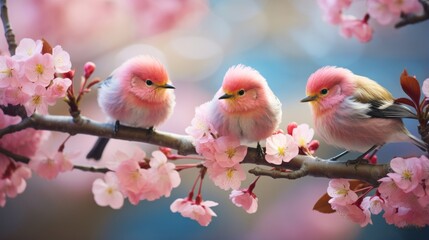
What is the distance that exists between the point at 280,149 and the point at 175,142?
219mm

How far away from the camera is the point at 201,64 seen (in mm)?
1294

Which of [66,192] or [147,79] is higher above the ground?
[147,79]

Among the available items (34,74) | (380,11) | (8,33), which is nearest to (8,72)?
(34,74)

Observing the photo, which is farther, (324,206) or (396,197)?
(324,206)

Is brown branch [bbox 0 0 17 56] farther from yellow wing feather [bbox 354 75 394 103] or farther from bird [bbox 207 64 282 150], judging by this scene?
yellow wing feather [bbox 354 75 394 103]

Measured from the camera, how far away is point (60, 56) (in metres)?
0.83

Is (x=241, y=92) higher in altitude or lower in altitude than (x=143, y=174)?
higher

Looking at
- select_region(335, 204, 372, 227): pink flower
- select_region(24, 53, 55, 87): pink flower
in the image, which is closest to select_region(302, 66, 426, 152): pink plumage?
select_region(335, 204, 372, 227): pink flower

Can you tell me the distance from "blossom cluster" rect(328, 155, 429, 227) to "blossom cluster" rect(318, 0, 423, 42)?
0.36 m

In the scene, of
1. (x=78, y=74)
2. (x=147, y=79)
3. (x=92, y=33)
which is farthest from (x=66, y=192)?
(x=147, y=79)

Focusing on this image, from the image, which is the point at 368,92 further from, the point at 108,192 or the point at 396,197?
the point at 108,192

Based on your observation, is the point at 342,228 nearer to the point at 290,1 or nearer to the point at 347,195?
the point at 347,195

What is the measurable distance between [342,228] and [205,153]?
0.53m

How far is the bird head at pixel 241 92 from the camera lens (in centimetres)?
79
